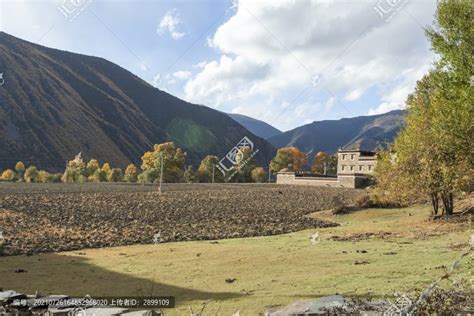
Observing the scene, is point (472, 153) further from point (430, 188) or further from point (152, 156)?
point (152, 156)

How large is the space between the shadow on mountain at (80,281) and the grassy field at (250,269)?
0.03 meters

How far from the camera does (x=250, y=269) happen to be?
1720cm

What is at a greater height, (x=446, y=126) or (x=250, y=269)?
(x=446, y=126)

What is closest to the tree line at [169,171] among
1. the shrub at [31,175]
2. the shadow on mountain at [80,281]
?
the shrub at [31,175]

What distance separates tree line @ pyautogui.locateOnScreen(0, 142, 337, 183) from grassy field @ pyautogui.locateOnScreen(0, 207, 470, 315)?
2989 inches

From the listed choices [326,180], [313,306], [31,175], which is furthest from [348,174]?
[313,306]

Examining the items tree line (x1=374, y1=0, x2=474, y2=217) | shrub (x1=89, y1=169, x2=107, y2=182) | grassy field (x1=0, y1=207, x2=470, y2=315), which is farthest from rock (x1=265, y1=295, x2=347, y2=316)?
shrub (x1=89, y1=169, x2=107, y2=182)

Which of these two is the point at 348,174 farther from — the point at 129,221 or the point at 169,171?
the point at 129,221

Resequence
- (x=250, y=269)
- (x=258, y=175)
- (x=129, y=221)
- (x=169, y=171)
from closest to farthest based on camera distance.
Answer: (x=250, y=269), (x=129, y=221), (x=169, y=171), (x=258, y=175)

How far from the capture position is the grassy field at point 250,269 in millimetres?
12453

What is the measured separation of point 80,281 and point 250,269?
251 inches

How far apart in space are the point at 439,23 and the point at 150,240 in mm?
23142

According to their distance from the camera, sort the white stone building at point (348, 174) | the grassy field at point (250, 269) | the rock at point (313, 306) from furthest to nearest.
Answer: the white stone building at point (348, 174), the grassy field at point (250, 269), the rock at point (313, 306)

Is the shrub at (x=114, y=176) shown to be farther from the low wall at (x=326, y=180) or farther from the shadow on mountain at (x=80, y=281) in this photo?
the shadow on mountain at (x=80, y=281)
